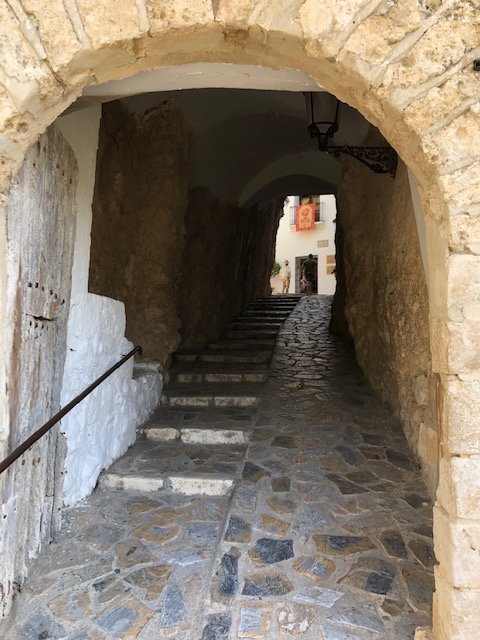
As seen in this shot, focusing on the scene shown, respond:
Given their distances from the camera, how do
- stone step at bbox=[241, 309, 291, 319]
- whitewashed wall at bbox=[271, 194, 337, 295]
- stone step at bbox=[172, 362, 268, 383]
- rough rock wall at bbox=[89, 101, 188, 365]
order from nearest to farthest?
rough rock wall at bbox=[89, 101, 188, 365] → stone step at bbox=[172, 362, 268, 383] → stone step at bbox=[241, 309, 291, 319] → whitewashed wall at bbox=[271, 194, 337, 295]

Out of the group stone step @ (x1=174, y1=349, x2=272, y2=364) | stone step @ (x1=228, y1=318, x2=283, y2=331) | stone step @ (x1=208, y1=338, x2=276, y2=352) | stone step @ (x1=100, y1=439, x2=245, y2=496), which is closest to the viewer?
stone step @ (x1=100, y1=439, x2=245, y2=496)

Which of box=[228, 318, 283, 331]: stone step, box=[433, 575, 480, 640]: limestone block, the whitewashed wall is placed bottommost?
box=[433, 575, 480, 640]: limestone block

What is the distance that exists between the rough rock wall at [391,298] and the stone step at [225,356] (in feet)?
4.77

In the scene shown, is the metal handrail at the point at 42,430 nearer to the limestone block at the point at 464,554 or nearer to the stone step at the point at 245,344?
the limestone block at the point at 464,554

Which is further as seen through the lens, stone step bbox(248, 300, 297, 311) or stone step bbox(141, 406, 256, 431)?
stone step bbox(248, 300, 297, 311)

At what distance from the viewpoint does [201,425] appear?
4516 millimetres

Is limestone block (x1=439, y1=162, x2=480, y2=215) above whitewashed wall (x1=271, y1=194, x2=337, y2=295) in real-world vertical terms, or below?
below

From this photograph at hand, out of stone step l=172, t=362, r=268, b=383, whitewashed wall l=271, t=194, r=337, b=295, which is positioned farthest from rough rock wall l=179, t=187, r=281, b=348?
whitewashed wall l=271, t=194, r=337, b=295

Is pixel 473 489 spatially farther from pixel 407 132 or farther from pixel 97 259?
pixel 97 259

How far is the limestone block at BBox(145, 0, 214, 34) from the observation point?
1.66 m

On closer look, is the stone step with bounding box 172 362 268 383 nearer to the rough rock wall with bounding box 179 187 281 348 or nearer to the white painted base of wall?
the rough rock wall with bounding box 179 187 281 348

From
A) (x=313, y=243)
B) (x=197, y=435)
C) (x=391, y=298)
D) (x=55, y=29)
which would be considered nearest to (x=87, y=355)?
(x=197, y=435)

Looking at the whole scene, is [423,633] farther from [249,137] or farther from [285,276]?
[285,276]

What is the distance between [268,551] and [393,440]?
6.22 ft
